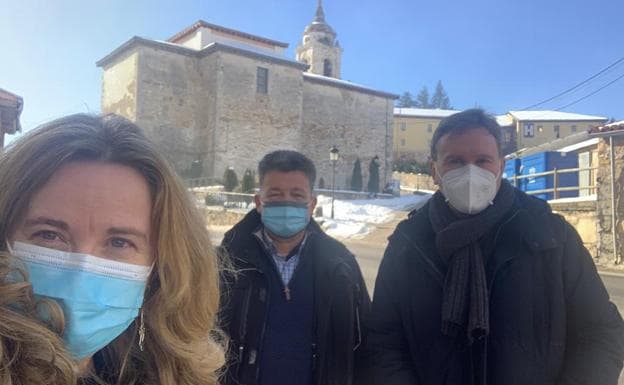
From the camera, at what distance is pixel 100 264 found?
4.35 feet

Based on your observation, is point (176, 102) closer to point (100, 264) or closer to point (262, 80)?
point (262, 80)

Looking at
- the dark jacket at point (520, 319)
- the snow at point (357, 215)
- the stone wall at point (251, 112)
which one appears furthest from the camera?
the stone wall at point (251, 112)

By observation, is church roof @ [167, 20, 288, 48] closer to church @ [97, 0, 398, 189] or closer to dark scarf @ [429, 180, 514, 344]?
church @ [97, 0, 398, 189]

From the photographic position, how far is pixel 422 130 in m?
62.9

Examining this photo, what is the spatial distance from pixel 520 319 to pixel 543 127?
64495mm

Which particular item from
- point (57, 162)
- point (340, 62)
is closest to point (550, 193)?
point (57, 162)

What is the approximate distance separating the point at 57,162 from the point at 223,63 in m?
32.5

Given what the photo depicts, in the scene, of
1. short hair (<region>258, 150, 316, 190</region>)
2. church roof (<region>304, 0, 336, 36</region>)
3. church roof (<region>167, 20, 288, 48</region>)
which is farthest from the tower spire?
short hair (<region>258, 150, 316, 190</region>)

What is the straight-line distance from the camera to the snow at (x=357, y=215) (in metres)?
19.5

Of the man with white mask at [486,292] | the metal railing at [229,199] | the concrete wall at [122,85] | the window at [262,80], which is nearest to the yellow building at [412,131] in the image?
the window at [262,80]

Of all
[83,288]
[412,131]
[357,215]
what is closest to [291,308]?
[83,288]

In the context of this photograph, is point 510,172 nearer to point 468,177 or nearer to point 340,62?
point 468,177

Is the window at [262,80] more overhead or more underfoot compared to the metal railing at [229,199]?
more overhead

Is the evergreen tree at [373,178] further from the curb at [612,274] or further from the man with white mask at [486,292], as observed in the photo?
the man with white mask at [486,292]
